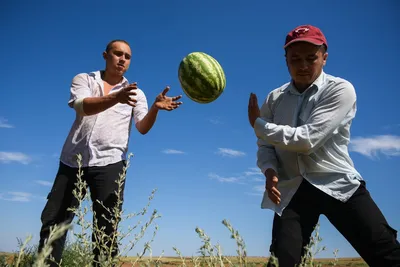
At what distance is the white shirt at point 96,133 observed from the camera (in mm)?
4145

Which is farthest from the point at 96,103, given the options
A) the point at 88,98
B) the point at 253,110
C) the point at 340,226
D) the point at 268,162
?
the point at 340,226

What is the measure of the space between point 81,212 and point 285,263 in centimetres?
159

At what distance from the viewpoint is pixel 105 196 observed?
4055 millimetres

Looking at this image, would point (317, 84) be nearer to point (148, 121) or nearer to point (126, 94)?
point (126, 94)

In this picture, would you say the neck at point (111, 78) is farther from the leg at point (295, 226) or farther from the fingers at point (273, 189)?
the leg at point (295, 226)

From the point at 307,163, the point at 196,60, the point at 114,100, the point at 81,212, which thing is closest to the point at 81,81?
the point at 114,100

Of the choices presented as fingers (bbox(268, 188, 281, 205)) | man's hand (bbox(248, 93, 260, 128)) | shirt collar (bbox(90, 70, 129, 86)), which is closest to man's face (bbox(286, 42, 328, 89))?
man's hand (bbox(248, 93, 260, 128))

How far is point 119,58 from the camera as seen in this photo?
4.46 meters

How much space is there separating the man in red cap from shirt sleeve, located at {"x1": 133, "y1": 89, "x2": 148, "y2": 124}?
5.54 ft

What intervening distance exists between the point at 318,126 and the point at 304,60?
0.54m

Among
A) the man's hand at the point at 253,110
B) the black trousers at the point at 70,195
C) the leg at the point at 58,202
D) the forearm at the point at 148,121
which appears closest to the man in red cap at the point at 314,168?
the man's hand at the point at 253,110

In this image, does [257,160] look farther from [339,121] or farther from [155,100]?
[155,100]

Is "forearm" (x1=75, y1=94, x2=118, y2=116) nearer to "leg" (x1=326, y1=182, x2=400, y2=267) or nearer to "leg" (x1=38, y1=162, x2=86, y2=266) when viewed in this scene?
"leg" (x1=38, y1=162, x2=86, y2=266)

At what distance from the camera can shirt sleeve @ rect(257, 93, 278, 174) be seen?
3252 millimetres
